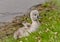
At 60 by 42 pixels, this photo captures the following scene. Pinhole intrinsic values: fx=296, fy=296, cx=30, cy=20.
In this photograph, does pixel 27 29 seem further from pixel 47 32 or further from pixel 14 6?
pixel 14 6

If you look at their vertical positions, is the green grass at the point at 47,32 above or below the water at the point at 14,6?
below

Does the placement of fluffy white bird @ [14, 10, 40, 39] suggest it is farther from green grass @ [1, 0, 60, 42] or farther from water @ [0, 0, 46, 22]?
water @ [0, 0, 46, 22]

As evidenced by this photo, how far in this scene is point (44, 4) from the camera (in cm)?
952

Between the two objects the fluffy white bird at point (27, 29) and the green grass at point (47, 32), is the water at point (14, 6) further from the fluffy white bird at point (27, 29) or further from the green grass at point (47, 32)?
the fluffy white bird at point (27, 29)

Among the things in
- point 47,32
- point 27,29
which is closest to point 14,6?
point 27,29

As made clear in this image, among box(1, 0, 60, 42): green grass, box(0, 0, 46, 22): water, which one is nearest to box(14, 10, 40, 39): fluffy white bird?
box(1, 0, 60, 42): green grass

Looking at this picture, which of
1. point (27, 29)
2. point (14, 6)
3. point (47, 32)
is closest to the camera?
point (47, 32)

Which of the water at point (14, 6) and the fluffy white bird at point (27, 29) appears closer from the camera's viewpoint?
the fluffy white bird at point (27, 29)

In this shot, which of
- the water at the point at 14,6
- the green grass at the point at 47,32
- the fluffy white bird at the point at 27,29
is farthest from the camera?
the water at the point at 14,6

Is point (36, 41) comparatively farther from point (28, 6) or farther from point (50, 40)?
point (28, 6)

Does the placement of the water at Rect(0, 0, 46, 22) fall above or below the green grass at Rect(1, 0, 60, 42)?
above

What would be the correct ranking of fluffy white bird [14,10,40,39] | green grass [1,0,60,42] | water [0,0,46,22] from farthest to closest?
1. water [0,0,46,22]
2. fluffy white bird [14,10,40,39]
3. green grass [1,0,60,42]

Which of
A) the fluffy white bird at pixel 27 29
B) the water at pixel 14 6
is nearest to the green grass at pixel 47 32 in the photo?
the fluffy white bird at pixel 27 29

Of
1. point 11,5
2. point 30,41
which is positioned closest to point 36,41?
point 30,41
